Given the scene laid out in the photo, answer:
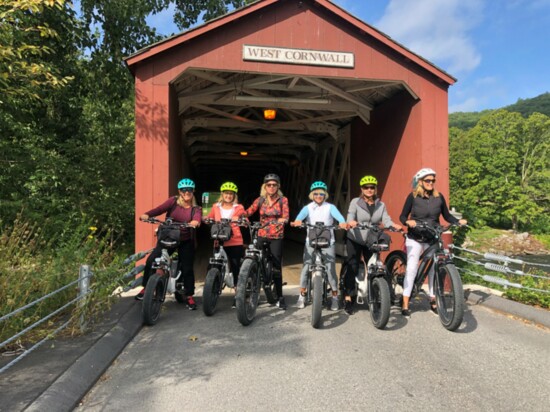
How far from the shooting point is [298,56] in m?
6.82

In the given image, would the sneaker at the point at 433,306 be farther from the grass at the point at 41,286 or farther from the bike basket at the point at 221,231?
the grass at the point at 41,286

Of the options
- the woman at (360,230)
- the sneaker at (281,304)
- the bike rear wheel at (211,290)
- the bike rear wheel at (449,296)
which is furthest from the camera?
the sneaker at (281,304)

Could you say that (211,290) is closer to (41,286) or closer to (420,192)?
(41,286)

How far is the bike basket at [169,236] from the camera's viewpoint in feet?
16.3

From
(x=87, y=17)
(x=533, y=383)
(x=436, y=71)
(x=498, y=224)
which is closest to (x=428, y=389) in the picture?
(x=533, y=383)

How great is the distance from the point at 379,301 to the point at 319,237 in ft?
3.22

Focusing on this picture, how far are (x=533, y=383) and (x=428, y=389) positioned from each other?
0.89 meters

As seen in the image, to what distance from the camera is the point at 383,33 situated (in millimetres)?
6980

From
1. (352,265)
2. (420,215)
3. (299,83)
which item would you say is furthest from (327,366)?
(299,83)

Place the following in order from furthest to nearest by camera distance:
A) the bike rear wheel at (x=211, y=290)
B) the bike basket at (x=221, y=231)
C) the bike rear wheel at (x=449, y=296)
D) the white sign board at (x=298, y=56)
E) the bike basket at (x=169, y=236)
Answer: the white sign board at (x=298, y=56)
the bike basket at (x=221, y=231)
the bike basket at (x=169, y=236)
the bike rear wheel at (x=211, y=290)
the bike rear wheel at (x=449, y=296)

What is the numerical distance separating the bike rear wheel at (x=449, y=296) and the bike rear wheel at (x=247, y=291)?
6.89 feet

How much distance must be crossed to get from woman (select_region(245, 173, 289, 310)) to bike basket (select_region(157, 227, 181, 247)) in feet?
3.06

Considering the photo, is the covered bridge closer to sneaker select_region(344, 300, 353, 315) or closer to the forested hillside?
sneaker select_region(344, 300, 353, 315)

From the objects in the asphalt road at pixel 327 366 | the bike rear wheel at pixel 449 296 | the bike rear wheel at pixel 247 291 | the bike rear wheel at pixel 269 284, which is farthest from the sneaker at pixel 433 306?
the bike rear wheel at pixel 247 291
